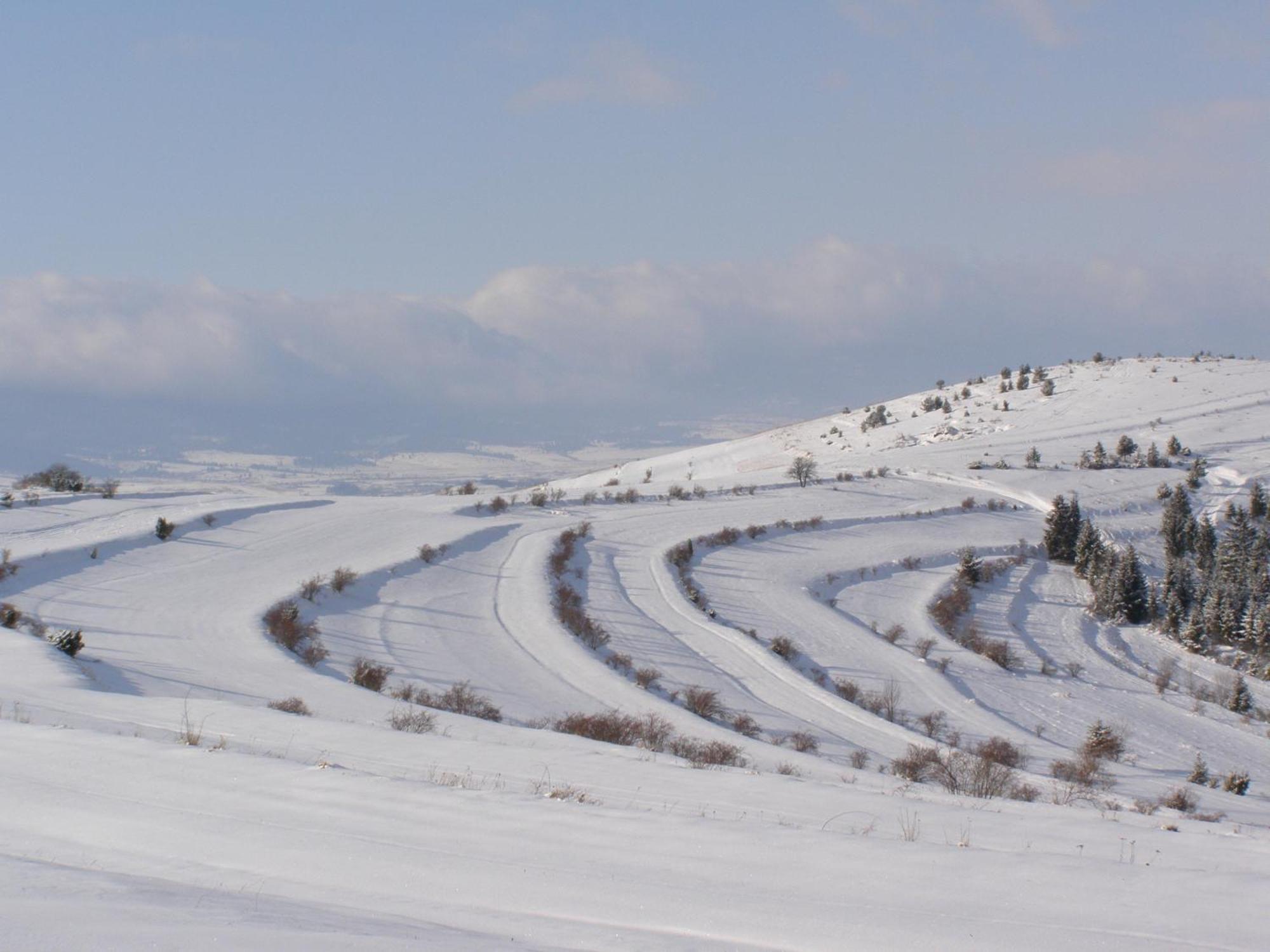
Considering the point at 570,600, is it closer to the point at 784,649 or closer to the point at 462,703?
the point at 784,649

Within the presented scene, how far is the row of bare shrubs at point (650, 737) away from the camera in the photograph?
10.7 metres

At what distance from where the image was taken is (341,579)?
21016 mm

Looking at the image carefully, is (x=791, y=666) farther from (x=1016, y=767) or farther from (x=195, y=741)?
(x=195, y=741)

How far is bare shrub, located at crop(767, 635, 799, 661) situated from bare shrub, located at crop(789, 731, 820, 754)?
19.0 feet

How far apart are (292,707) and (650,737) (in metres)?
4.08

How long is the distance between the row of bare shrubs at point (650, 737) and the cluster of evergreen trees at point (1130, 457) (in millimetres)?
42145

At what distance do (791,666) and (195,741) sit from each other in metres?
12.9

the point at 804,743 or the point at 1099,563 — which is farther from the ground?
the point at 1099,563

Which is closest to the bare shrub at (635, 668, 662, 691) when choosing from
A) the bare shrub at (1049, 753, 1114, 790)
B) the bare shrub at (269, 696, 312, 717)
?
the bare shrub at (269, 696, 312, 717)

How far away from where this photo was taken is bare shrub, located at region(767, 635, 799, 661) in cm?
2045

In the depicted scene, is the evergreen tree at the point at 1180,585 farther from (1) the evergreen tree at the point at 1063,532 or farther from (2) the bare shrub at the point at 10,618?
(2) the bare shrub at the point at 10,618

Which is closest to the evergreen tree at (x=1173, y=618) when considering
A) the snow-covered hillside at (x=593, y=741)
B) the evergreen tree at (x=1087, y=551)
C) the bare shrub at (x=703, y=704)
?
the snow-covered hillside at (x=593, y=741)

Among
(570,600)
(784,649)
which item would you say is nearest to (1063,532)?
(784,649)

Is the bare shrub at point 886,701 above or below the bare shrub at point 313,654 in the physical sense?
below
